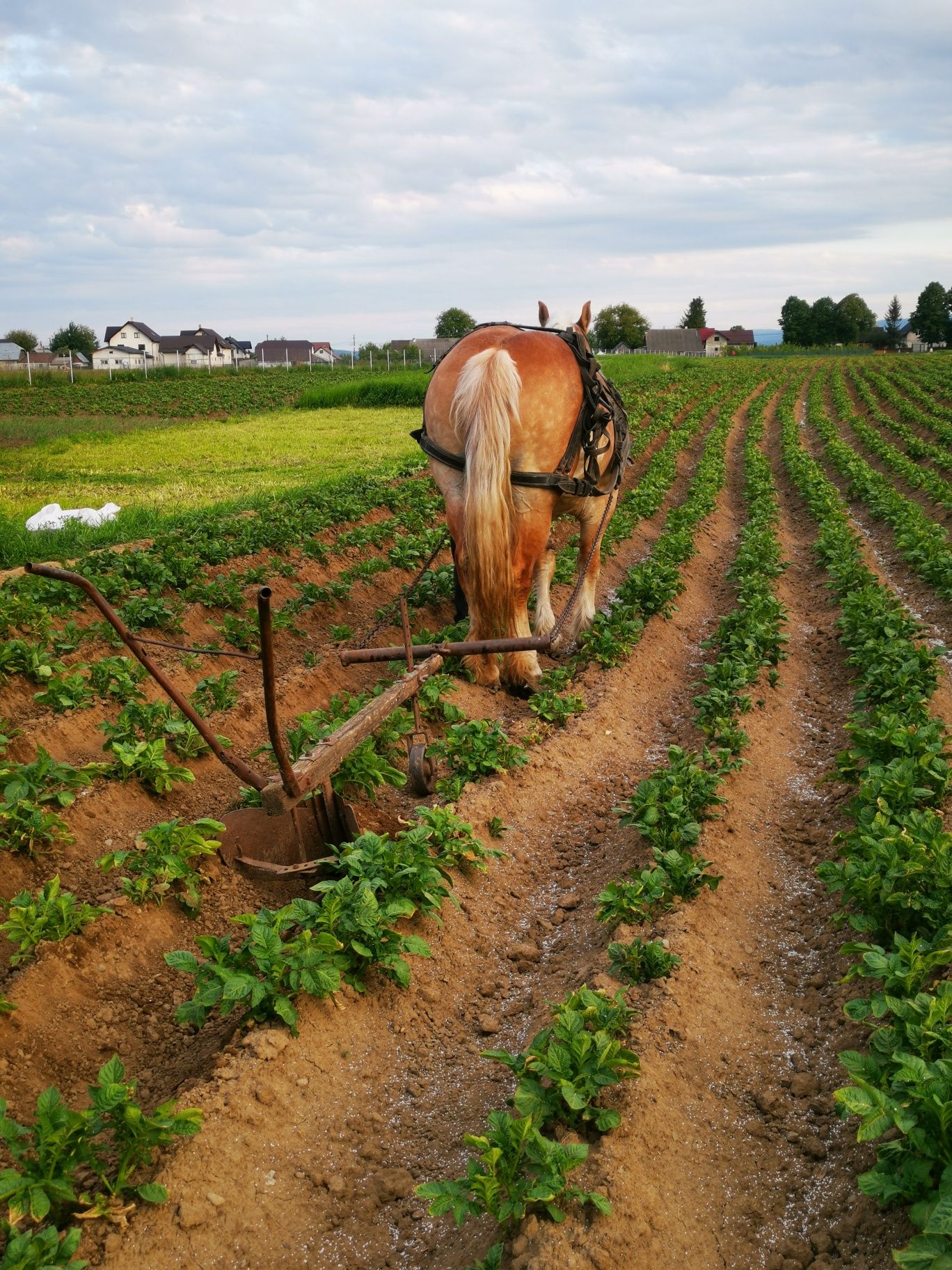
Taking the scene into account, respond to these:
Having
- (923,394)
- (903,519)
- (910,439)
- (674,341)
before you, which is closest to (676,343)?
(674,341)

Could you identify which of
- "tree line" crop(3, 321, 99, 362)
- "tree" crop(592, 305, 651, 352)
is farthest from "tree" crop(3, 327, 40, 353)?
"tree" crop(592, 305, 651, 352)

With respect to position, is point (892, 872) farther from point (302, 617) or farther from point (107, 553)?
point (107, 553)

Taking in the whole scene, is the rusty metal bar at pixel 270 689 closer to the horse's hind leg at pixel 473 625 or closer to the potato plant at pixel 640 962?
the potato plant at pixel 640 962

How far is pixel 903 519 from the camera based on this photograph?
1191 cm

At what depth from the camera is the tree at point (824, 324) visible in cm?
10419

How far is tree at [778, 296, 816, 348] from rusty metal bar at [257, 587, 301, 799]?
11048 cm

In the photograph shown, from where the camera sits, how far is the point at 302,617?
26.2 feet

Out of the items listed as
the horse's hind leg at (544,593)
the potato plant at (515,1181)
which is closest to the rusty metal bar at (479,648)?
the horse's hind leg at (544,593)

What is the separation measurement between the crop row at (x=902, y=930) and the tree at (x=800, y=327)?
10738 centimetres

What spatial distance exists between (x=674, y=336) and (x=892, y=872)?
325 ft

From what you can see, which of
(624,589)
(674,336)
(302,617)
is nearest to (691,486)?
→ (624,589)

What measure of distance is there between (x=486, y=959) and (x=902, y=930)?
5.41 feet

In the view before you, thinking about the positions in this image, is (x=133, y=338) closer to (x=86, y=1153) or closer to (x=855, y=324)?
(x=855, y=324)

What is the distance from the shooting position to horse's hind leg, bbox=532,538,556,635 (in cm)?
680
